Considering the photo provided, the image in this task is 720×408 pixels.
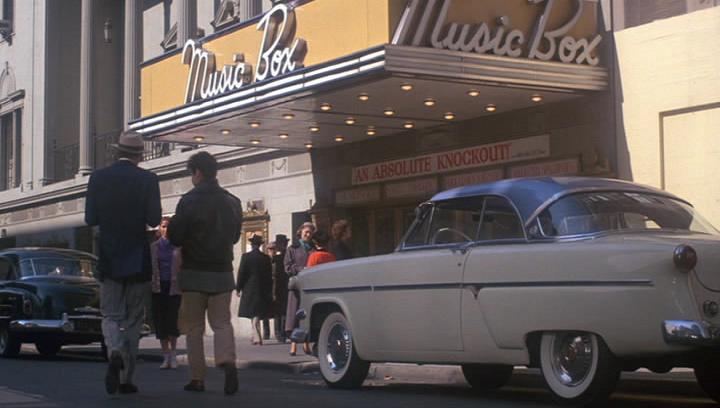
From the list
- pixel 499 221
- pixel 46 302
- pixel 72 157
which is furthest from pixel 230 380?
pixel 72 157

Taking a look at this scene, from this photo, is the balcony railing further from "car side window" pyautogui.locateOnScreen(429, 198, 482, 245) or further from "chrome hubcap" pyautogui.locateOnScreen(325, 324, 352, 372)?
"car side window" pyautogui.locateOnScreen(429, 198, 482, 245)

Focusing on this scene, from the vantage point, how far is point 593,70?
51.4ft

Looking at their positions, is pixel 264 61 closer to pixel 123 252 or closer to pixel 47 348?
pixel 47 348

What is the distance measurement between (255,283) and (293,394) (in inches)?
335

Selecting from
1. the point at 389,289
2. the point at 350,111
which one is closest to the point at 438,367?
the point at 389,289

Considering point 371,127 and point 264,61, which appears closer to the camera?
point 264,61

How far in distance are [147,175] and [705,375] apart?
431 centimetres

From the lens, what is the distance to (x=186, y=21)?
26.0 metres

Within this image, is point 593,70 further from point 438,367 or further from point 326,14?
point 438,367

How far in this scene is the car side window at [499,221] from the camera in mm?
8906

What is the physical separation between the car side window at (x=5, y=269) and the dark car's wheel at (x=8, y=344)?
898mm

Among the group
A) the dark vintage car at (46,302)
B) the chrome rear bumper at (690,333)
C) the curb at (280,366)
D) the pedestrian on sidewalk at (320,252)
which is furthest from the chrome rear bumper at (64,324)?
the chrome rear bumper at (690,333)

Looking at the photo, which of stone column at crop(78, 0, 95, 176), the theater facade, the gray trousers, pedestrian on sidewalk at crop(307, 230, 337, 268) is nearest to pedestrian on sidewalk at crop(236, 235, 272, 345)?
the theater facade

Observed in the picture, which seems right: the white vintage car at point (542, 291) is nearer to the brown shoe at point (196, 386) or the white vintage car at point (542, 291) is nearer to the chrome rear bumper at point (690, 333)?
the chrome rear bumper at point (690, 333)
